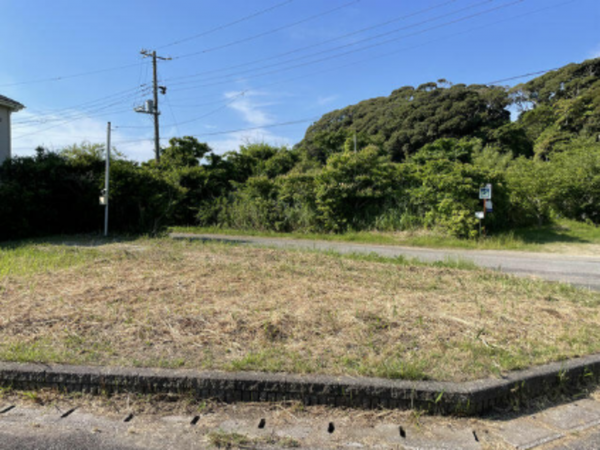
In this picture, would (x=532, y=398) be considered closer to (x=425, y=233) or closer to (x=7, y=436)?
(x=7, y=436)

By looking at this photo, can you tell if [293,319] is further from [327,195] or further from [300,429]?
[327,195]

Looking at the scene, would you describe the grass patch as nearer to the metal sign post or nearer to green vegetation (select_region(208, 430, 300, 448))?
green vegetation (select_region(208, 430, 300, 448))

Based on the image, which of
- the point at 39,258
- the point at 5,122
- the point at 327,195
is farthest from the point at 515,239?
the point at 5,122

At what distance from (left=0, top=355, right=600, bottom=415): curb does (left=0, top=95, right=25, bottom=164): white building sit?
1729 centimetres

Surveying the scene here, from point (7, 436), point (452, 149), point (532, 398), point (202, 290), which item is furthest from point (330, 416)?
point (452, 149)

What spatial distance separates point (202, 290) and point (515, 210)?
1196 cm

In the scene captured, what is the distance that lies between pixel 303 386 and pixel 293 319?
40.1 inches

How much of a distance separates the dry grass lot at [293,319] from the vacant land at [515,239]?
18.2 ft

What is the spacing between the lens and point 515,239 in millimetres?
11023

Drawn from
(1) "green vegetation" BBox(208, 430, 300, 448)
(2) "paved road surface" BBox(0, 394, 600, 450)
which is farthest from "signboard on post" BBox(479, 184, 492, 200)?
(1) "green vegetation" BBox(208, 430, 300, 448)

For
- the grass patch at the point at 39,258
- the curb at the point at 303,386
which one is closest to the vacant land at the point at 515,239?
the grass patch at the point at 39,258

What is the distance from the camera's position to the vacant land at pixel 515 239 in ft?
33.3

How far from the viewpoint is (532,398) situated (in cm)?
247

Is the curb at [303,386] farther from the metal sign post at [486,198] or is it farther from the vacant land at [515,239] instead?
the metal sign post at [486,198]
